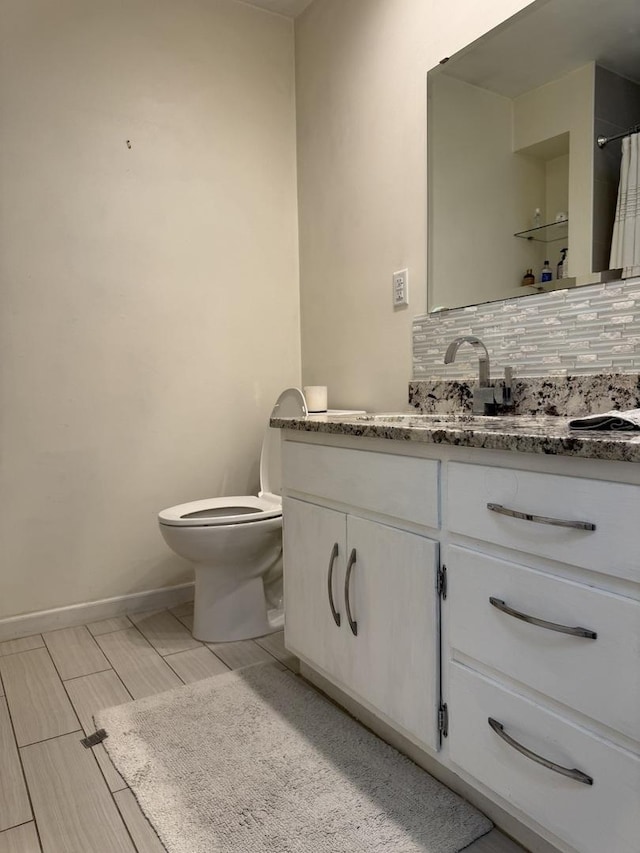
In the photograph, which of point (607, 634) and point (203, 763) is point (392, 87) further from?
point (203, 763)

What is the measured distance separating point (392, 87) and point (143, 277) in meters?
1.13

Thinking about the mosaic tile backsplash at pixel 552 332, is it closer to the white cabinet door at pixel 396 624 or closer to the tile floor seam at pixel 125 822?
the white cabinet door at pixel 396 624

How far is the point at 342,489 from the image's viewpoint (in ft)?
4.74

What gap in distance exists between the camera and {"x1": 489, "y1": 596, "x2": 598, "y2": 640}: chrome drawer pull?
886 millimetres

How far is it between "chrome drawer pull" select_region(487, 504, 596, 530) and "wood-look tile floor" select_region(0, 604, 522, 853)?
652 millimetres

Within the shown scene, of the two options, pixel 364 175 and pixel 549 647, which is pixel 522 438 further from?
pixel 364 175

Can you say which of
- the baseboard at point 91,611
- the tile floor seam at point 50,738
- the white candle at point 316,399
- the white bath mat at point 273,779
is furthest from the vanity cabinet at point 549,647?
the baseboard at point 91,611

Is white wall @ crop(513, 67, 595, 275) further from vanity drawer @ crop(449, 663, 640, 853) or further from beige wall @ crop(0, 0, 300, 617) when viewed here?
beige wall @ crop(0, 0, 300, 617)

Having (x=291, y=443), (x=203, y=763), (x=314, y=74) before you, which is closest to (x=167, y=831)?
(x=203, y=763)

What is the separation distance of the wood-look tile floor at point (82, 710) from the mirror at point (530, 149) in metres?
1.32

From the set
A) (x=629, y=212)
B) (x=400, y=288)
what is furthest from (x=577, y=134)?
(x=400, y=288)

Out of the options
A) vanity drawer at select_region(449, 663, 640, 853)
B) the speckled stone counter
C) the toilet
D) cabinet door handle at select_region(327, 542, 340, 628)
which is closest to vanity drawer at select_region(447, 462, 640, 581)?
vanity drawer at select_region(449, 663, 640, 853)

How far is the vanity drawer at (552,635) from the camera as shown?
843 mm

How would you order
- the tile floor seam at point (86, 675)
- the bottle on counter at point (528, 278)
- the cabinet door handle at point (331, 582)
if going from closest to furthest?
the cabinet door handle at point (331, 582) → the bottle on counter at point (528, 278) → the tile floor seam at point (86, 675)
